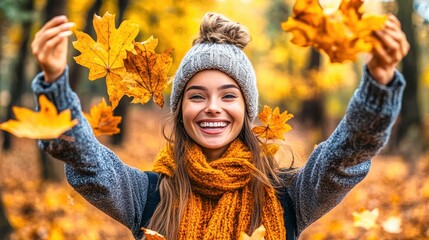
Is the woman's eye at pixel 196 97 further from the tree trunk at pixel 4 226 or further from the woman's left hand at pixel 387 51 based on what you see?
the tree trunk at pixel 4 226

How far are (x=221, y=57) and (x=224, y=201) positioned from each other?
0.59 metres

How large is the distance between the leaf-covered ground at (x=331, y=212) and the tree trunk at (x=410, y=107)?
28cm

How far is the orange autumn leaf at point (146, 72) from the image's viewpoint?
2.20 metres

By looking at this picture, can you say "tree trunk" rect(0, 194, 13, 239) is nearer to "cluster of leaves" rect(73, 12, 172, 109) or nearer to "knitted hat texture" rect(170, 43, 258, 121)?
"knitted hat texture" rect(170, 43, 258, 121)

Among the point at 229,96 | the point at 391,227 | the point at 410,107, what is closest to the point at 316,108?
the point at 410,107

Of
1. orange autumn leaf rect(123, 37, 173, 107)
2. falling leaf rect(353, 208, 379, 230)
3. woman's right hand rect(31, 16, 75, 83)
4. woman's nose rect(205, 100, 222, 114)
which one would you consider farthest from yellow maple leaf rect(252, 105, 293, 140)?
woman's right hand rect(31, 16, 75, 83)

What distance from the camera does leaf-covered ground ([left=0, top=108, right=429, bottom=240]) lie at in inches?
237

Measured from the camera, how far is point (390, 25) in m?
1.50

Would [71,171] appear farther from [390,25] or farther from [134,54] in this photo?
[390,25]

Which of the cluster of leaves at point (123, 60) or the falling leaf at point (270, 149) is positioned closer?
the cluster of leaves at point (123, 60)

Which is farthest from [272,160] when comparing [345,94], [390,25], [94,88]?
[345,94]

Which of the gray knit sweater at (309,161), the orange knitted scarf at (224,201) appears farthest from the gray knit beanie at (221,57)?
the gray knit sweater at (309,161)

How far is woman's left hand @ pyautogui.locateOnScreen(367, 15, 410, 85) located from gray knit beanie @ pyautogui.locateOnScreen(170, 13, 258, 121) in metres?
0.85

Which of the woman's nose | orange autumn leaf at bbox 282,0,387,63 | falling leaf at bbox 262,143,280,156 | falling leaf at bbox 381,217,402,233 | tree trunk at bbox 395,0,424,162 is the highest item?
tree trunk at bbox 395,0,424,162
